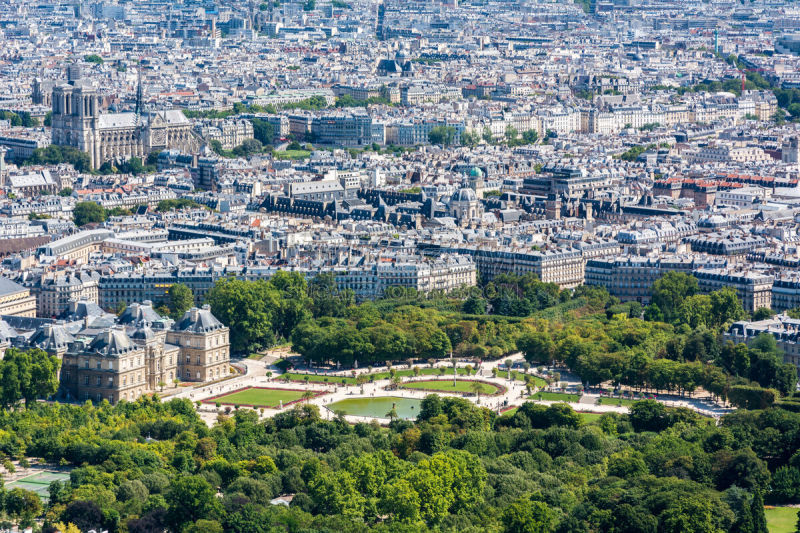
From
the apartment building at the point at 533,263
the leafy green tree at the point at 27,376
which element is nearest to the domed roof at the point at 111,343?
the leafy green tree at the point at 27,376

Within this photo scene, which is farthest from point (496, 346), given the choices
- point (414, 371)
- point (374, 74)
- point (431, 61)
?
point (431, 61)

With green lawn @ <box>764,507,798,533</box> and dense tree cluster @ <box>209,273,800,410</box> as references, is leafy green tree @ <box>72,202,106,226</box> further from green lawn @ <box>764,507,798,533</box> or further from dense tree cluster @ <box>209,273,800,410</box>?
green lawn @ <box>764,507,798,533</box>

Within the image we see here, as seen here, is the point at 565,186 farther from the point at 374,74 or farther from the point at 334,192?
the point at 374,74

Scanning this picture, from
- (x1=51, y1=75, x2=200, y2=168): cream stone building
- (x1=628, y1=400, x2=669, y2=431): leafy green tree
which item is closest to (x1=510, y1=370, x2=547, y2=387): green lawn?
(x1=628, y1=400, x2=669, y2=431): leafy green tree

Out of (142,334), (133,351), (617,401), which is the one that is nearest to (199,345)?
(142,334)

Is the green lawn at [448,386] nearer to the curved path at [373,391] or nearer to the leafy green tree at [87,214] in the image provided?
the curved path at [373,391]
